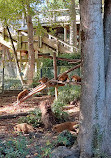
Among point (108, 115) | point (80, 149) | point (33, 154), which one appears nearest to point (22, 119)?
point (33, 154)

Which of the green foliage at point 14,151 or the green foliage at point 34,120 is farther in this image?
the green foliage at point 34,120

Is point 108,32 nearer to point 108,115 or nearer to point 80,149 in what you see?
point 108,115

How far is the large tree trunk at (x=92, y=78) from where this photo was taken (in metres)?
3.75

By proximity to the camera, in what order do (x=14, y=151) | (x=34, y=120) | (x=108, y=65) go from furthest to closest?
(x=34, y=120) → (x=108, y=65) → (x=14, y=151)

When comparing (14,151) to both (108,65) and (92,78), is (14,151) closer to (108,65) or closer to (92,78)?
(92,78)

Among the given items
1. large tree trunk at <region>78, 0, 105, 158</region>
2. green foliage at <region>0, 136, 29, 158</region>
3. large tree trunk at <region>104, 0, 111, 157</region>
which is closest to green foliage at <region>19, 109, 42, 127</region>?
green foliage at <region>0, 136, 29, 158</region>

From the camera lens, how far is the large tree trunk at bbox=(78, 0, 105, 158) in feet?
12.3

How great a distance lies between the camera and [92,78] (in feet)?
12.5

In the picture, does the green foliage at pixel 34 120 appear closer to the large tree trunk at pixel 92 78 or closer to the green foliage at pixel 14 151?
the green foliage at pixel 14 151

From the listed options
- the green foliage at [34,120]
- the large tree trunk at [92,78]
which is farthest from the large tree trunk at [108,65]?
the green foliage at [34,120]

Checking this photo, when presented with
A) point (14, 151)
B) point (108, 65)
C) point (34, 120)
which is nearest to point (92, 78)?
point (108, 65)

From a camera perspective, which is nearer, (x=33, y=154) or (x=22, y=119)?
(x=33, y=154)

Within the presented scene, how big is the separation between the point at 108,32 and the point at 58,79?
236 centimetres

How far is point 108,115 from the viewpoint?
399cm
